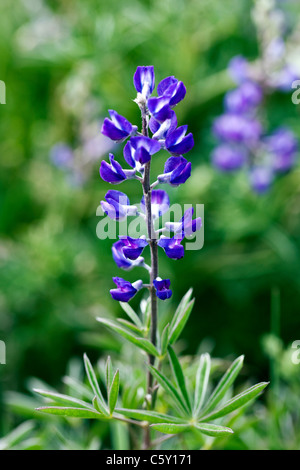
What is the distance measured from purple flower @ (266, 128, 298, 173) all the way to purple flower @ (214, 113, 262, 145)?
0.28 feet

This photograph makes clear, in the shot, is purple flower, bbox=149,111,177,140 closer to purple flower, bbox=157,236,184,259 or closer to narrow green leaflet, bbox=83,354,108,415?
purple flower, bbox=157,236,184,259

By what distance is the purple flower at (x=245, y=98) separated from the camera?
2158mm

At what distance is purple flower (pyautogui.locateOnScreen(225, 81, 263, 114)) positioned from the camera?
7.08 ft

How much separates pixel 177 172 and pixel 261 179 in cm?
129

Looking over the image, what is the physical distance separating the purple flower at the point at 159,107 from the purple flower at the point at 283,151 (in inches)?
54.0

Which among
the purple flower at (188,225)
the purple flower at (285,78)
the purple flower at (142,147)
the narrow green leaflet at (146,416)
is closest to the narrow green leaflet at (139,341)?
the narrow green leaflet at (146,416)

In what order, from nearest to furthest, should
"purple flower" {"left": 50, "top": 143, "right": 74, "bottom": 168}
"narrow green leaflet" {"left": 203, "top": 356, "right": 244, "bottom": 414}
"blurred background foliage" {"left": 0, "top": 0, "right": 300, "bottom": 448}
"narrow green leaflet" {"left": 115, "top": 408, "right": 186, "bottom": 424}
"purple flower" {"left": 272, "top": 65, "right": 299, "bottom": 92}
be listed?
"narrow green leaflet" {"left": 115, "top": 408, "right": 186, "bottom": 424}, "narrow green leaflet" {"left": 203, "top": 356, "right": 244, "bottom": 414}, "purple flower" {"left": 272, "top": 65, "right": 299, "bottom": 92}, "blurred background foliage" {"left": 0, "top": 0, "right": 300, "bottom": 448}, "purple flower" {"left": 50, "top": 143, "right": 74, "bottom": 168}

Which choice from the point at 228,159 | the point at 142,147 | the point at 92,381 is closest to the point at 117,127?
the point at 142,147

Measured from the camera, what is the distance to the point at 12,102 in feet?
9.85

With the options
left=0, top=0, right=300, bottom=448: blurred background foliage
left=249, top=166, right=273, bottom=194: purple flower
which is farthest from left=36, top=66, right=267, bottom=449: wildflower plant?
left=249, top=166, right=273, bottom=194: purple flower

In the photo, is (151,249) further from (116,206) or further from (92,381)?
(92,381)

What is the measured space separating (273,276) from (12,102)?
5.75 ft

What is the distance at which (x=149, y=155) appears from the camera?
0.92 meters
